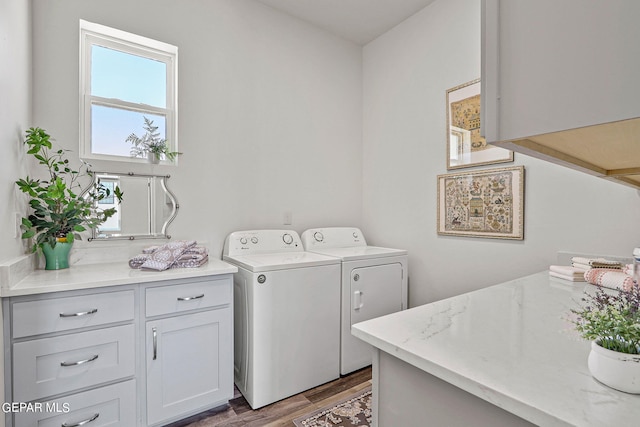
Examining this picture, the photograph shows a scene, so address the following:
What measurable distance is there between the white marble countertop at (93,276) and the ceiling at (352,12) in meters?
2.23

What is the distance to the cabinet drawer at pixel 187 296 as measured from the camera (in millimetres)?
1629

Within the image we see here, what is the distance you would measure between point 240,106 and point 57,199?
1.38 m

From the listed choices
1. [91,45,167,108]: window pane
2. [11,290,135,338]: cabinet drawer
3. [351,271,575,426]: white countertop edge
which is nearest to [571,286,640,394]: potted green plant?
[351,271,575,426]: white countertop edge

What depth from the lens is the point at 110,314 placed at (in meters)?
1.51

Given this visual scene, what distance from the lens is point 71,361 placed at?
1.42 metres

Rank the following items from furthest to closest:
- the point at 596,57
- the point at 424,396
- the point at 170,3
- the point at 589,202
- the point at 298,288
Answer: the point at 170,3, the point at 298,288, the point at 589,202, the point at 424,396, the point at 596,57

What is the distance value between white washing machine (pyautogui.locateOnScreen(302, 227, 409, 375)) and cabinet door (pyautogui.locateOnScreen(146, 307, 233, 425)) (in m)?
0.84

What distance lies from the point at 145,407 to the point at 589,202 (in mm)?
2709

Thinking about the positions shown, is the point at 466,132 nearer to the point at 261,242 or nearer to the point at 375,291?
the point at 375,291

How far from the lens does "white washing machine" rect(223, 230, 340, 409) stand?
1.90 meters

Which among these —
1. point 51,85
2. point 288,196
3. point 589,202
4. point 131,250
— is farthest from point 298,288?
point 51,85

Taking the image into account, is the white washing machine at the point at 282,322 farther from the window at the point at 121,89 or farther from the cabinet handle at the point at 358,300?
the window at the point at 121,89

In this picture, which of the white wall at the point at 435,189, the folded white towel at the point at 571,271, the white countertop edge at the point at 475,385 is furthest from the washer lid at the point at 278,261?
the folded white towel at the point at 571,271

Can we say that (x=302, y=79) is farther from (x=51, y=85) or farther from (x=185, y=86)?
(x=51, y=85)
